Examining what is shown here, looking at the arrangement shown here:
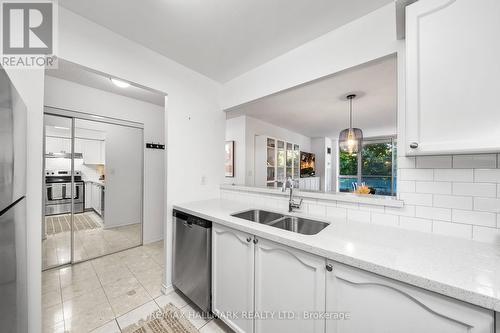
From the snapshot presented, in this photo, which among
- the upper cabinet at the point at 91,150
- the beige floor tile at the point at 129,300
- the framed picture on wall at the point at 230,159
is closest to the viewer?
the beige floor tile at the point at 129,300

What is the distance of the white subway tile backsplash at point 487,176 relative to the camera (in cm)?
97

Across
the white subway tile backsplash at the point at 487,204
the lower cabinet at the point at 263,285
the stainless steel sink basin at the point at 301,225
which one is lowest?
the lower cabinet at the point at 263,285

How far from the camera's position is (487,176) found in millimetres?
991

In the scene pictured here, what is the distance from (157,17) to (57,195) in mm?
2593

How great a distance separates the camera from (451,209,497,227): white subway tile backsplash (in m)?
0.98

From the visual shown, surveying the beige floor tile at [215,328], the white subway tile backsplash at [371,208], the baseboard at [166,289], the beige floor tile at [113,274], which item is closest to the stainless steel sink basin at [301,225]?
the white subway tile backsplash at [371,208]

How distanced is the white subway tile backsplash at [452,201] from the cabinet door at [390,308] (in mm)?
666

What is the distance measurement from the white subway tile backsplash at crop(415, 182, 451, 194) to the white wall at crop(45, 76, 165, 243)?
3381 mm

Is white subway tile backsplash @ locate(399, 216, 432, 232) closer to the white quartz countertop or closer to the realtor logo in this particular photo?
the white quartz countertop

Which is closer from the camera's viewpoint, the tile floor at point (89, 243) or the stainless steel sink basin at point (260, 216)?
the stainless steel sink basin at point (260, 216)

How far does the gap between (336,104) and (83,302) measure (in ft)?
13.9

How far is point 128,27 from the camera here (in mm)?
1534

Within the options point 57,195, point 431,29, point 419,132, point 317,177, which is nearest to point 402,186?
point 419,132

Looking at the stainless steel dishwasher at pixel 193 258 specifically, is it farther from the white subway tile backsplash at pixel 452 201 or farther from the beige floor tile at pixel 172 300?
the white subway tile backsplash at pixel 452 201
